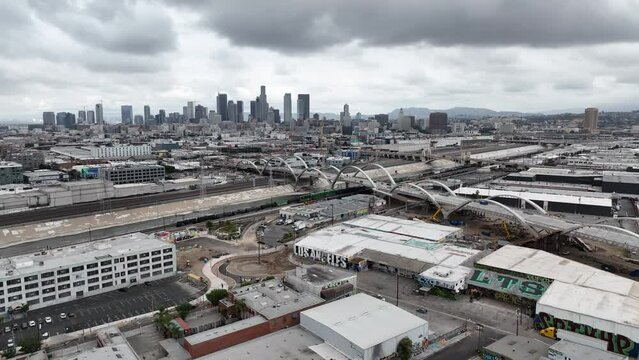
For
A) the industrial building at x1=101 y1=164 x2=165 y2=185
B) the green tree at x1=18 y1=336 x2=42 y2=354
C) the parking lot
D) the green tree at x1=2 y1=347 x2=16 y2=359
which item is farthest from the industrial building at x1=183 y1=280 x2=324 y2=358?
the industrial building at x1=101 y1=164 x2=165 y2=185

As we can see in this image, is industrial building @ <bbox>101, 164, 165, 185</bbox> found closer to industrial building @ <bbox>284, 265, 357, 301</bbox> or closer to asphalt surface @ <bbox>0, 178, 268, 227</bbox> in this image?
asphalt surface @ <bbox>0, 178, 268, 227</bbox>

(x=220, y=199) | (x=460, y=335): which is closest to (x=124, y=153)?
(x=220, y=199)

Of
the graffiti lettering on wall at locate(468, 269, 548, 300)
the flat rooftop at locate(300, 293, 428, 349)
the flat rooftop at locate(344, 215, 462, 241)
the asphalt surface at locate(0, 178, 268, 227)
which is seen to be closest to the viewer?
the flat rooftop at locate(300, 293, 428, 349)

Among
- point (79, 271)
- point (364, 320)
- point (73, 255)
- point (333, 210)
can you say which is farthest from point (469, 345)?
point (333, 210)

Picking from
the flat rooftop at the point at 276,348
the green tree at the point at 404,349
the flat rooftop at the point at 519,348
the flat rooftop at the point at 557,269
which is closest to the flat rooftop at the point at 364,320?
the green tree at the point at 404,349

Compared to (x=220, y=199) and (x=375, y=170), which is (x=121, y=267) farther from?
(x=375, y=170)

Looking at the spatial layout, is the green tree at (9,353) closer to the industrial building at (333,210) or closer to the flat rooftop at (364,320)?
the flat rooftop at (364,320)
